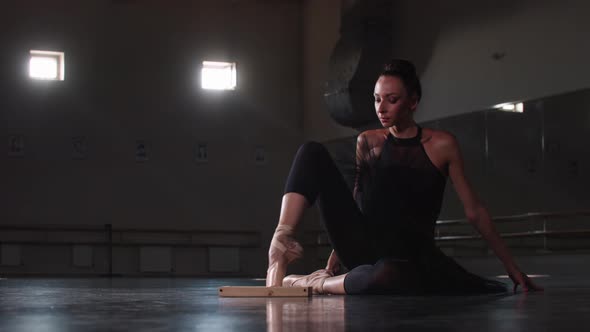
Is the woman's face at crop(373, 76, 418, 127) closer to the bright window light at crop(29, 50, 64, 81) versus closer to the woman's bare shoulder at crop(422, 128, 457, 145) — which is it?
the woman's bare shoulder at crop(422, 128, 457, 145)

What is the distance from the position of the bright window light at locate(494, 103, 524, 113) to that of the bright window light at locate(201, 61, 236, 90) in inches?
157

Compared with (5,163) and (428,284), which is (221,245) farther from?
(428,284)

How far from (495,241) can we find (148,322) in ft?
5.16

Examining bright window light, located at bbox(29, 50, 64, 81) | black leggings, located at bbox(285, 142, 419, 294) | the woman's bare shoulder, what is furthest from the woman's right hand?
bright window light, located at bbox(29, 50, 64, 81)

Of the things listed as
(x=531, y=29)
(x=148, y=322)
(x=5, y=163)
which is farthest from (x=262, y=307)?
(x=5, y=163)

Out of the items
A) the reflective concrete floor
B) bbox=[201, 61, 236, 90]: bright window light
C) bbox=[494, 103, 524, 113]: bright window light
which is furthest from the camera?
bbox=[201, 61, 236, 90]: bright window light

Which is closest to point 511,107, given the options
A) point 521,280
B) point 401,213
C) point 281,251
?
point 521,280

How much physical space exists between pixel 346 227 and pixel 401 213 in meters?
0.19

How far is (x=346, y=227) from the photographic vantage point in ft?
9.55

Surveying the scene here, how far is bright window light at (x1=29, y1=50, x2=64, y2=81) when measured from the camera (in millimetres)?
10052

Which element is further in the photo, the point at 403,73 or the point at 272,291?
the point at 403,73

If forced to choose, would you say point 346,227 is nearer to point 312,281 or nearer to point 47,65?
point 312,281

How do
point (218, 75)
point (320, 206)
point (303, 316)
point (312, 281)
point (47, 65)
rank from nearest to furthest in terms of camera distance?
point (303, 316) < point (320, 206) < point (312, 281) < point (47, 65) < point (218, 75)

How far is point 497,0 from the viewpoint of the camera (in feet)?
25.5
